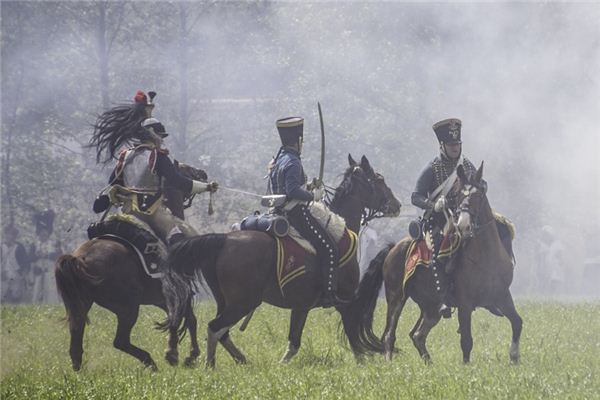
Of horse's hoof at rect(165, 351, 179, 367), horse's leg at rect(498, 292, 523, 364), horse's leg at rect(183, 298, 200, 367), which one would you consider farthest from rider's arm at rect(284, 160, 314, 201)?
horse's leg at rect(498, 292, 523, 364)

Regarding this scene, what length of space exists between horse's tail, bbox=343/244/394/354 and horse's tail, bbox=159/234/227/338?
204 cm

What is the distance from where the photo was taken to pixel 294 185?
1469cm

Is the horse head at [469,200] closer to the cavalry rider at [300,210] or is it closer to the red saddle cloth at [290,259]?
the cavalry rider at [300,210]

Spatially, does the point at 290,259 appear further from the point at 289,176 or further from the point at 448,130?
the point at 448,130

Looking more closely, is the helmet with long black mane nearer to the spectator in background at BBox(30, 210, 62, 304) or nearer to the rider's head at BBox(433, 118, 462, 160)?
the rider's head at BBox(433, 118, 462, 160)

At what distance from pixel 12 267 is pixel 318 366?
23.7 metres

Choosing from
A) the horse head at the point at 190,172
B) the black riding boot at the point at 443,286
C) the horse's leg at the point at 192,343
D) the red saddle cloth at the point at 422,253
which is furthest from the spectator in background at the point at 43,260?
the black riding boot at the point at 443,286

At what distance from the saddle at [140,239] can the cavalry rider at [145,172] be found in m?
0.18

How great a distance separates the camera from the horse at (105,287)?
46.0 feet

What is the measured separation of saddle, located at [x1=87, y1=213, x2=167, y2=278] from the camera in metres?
14.5

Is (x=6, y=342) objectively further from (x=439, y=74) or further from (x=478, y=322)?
(x=439, y=74)

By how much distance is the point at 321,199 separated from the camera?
1531 cm

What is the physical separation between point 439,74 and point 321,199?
20.9 meters

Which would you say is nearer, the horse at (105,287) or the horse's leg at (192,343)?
the horse at (105,287)
